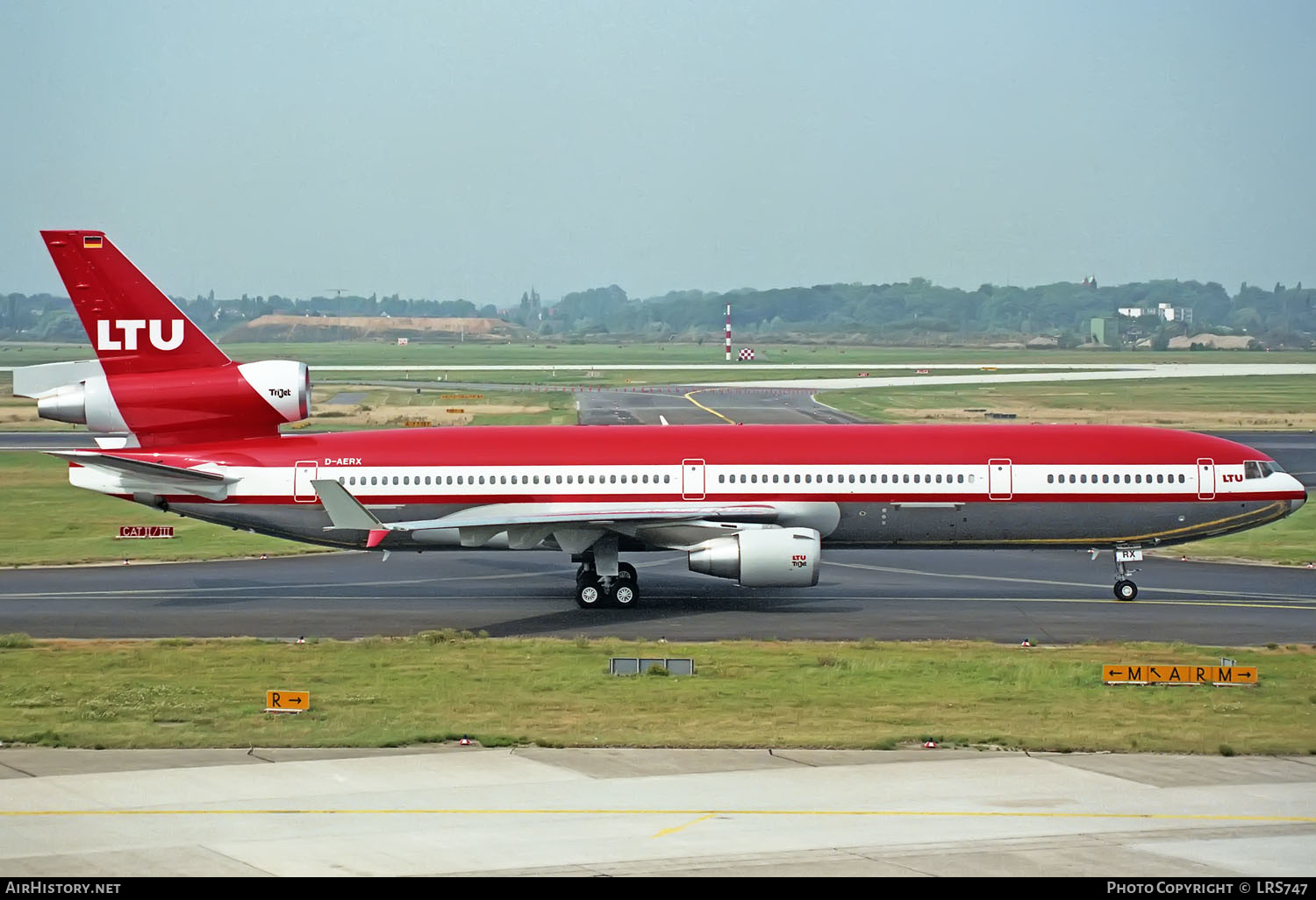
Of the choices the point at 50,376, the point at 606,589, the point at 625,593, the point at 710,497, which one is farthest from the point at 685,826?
the point at 50,376

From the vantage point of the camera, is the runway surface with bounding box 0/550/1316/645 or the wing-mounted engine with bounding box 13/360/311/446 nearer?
the runway surface with bounding box 0/550/1316/645

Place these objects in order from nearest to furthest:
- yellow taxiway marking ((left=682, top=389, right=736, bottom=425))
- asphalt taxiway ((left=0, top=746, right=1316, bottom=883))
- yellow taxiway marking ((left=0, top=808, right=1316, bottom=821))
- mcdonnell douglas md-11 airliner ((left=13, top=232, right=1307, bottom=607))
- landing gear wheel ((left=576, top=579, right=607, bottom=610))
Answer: asphalt taxiway ((left=0, top=746, right=1316, bottom=883)) < yellow taxiway marking ((left=0, top=808, right=1316, bottom=821)) < mcdonnell douglas md-11 airliner ((left=13, top=232, right=1307, bottom=607)) < landing gear wheel ((left=576, top=579, right=607, bottom=610)) < yellow taxiway marking ((left=682, top=389, right=736, bottom=425))

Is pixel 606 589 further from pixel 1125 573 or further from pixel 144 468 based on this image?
pixel 1125 573

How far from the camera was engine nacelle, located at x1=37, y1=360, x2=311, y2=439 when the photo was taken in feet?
122

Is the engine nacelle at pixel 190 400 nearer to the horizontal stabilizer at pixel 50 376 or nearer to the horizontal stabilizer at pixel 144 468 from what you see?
the horizontal stabilizer at pixel 50 376

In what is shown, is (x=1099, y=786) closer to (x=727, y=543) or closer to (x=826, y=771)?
(x=826, y=771)

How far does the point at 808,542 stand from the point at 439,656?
32.3 feet

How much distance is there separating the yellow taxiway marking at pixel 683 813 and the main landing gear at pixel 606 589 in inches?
734

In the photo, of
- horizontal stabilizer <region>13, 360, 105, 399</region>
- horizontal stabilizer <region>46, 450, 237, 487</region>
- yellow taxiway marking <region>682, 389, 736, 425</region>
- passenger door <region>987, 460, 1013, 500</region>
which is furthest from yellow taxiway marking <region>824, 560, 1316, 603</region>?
yellow taxiway marking <region>682, 389, 736, 425</region>

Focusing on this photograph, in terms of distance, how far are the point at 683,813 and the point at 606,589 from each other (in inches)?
749

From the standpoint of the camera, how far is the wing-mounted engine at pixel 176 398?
37.1m

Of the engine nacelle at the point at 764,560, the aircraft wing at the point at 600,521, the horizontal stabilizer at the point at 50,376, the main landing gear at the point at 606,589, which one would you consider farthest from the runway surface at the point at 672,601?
the horizontal stabilizer at the point at 50,376

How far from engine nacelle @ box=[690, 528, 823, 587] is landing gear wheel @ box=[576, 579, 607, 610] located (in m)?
3.01

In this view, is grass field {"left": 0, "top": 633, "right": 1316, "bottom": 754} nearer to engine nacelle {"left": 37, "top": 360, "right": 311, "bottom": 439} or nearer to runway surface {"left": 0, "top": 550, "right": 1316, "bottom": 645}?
runway surface {"left": 0, "top": 550, "right": 1316, "bottom": 645}
